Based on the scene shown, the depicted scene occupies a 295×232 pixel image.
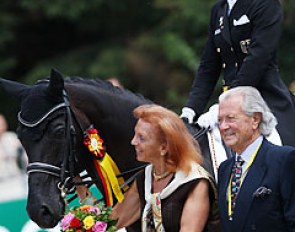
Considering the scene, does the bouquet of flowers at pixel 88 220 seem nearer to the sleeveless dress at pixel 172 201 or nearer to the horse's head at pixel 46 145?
the sleeveless dress at pixel 172 201

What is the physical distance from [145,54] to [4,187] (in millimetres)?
7706

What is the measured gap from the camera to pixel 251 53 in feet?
18.7

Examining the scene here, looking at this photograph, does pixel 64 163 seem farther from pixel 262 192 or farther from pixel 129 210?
pixel 262 192

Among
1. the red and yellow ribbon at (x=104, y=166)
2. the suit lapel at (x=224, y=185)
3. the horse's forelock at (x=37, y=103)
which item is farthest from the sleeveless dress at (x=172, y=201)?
the horse's forelock at (x=37, y=103)

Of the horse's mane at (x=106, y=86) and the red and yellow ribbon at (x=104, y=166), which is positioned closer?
the red and yellow ribbon at (x=104, y=166)

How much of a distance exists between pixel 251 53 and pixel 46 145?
138 centimetres

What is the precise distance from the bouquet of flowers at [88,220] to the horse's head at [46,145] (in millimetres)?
427

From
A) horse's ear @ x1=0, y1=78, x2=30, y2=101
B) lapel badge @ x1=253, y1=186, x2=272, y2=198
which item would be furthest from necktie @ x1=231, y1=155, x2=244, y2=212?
horse's ear @ x1=0, y1=78, x2=30, y2=101

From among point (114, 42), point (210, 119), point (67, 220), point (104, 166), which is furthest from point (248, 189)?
point (114, 42)

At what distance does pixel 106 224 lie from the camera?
4.97 m

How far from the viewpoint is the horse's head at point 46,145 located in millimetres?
5414

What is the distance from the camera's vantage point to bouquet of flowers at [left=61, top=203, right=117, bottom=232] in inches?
194

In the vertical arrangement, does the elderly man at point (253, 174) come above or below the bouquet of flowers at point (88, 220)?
above

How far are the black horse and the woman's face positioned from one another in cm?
68
